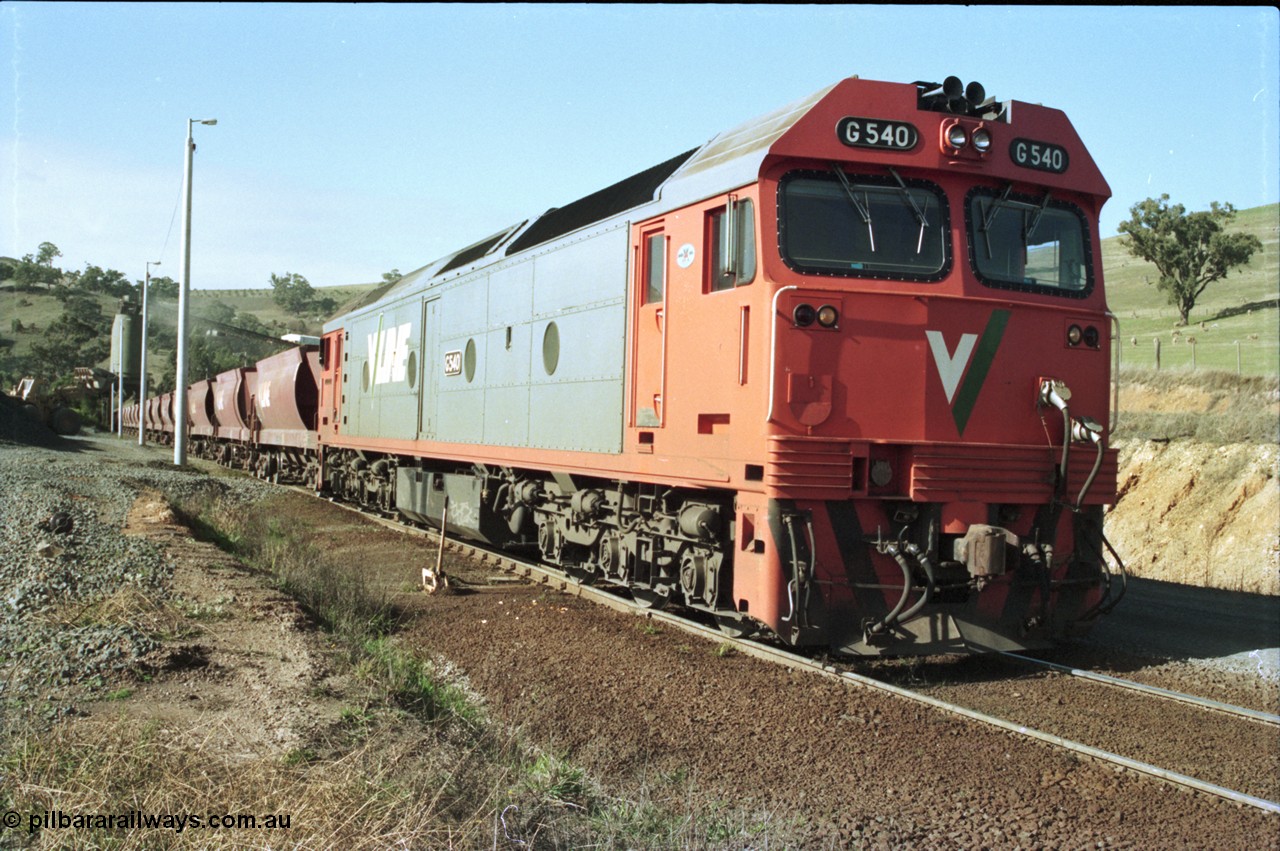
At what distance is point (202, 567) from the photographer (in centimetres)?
949

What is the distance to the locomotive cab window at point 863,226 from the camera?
7078 millimetres

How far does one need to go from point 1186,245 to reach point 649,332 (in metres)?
35.2

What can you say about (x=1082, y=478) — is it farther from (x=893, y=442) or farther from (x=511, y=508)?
(x=511, y=508)

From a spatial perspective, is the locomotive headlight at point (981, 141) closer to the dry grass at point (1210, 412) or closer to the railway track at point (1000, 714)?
the railway track at point (1000, 714)

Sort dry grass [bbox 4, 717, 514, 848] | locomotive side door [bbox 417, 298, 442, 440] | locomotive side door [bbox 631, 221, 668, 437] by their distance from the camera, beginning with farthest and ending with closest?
locomotive side door [bbox 417, 298, 442, 440]
locomotive side door [bbox 631, 221, 668, 437]
dry grass [bbox 4, 717, 514, 848]

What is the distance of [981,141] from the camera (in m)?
7.21

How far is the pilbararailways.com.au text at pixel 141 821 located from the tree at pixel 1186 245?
125 feet

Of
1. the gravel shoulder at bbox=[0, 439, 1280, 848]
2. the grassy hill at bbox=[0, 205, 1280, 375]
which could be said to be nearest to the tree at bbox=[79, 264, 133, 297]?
the grassy hill at bbox=[0, 205, 1280, 375]

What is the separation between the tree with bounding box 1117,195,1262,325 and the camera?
36.5 meters

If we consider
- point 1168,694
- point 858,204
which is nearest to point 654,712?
point 1168,694

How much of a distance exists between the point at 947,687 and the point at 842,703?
984 millimetres

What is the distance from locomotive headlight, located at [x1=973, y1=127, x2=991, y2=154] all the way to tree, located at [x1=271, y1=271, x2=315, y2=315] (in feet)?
378

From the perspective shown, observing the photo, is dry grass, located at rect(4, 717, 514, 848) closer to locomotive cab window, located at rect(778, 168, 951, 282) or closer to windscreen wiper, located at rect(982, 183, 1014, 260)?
locomotive cab window, located at rect(778, 168, 951, 282)

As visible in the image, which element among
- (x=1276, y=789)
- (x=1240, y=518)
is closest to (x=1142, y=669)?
(x=1276, y=789)
